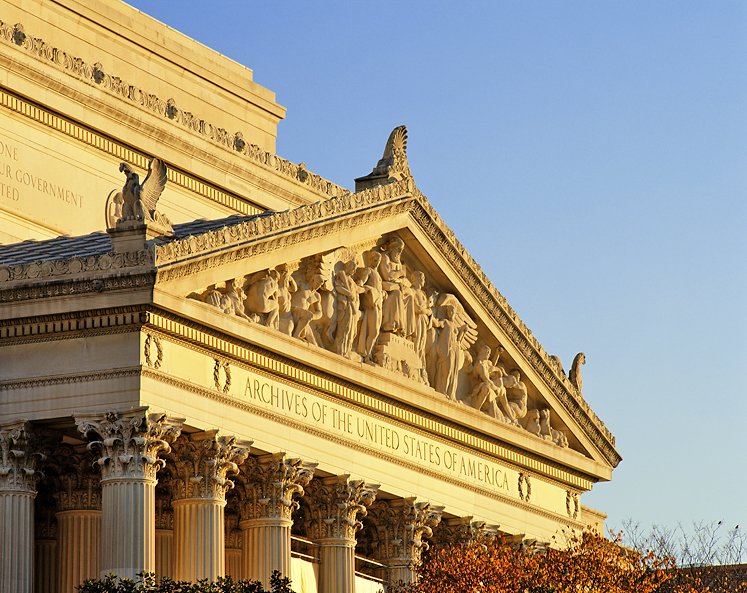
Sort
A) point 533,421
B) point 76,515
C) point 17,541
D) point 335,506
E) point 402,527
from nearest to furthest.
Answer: point 17,541, point 76,515, point 335,506, point 402,527, point 533,421

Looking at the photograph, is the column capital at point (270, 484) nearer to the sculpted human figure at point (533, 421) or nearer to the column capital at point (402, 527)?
the column capital at point (402, 527)

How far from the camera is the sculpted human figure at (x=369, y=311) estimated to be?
3844cm

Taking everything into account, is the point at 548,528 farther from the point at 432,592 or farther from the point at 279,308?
the point at 279,308

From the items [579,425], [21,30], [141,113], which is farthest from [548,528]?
[21,30]

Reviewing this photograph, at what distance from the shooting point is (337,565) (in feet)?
125

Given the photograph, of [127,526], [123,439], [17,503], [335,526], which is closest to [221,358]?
[123,439]

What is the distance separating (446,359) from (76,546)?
10891 mm

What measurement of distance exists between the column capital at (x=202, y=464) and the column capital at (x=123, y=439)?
1.80 m

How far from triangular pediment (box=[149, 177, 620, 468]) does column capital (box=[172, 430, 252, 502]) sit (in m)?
2.27

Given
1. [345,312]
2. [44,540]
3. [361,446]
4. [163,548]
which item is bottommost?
[44,540]

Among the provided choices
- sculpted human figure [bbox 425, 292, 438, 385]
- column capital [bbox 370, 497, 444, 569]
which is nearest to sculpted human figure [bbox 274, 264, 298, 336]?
sculpted human figure [bbox 425, 292, 438, 385]

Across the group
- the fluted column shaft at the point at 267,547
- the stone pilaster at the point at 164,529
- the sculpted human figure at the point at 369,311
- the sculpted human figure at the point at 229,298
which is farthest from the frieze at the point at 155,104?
the fluted column shaft at the point at 267,547

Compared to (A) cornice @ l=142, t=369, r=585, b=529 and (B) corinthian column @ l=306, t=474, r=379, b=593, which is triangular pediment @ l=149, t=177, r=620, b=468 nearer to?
(A) cornice @ l=142, t=369, r=585, b=529

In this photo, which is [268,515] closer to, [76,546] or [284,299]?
[76,546]
